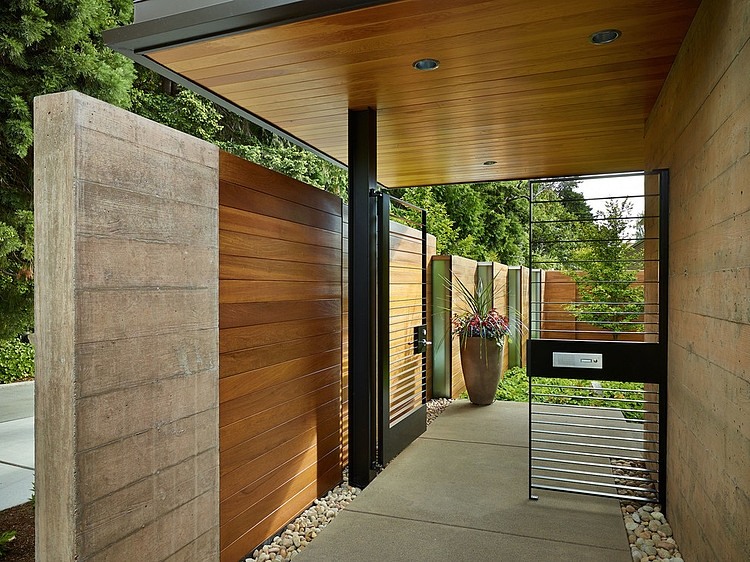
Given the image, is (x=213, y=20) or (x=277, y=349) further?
(x=277, y=349)

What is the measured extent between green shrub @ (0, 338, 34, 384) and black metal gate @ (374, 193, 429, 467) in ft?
16.8

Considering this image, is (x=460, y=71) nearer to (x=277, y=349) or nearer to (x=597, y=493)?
(x=277, y=349)

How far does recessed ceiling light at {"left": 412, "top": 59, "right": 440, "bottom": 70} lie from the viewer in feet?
9.82

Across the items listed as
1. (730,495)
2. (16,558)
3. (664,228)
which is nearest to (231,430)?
(16,558)

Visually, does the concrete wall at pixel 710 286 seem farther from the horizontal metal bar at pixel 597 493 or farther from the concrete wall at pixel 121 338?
the concrete wall at pixel 121 338

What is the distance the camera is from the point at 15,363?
23.6 feet

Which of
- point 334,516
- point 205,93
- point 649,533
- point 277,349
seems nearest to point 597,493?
point 649,533

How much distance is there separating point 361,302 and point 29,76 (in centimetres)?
361

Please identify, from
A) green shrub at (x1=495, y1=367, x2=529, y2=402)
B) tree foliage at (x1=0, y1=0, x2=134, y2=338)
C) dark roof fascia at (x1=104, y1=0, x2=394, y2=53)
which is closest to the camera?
dark roof fascia at (x1=104, y1=0, x2=394, y2=53)

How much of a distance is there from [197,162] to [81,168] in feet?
2.10

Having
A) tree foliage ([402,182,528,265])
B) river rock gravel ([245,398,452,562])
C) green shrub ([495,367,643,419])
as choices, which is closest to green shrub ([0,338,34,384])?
river rock gravel ([245,398,452,562])

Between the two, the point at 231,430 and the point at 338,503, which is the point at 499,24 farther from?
the point at 338,503

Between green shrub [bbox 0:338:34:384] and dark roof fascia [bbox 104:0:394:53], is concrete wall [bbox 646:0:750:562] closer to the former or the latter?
dark roof fascia [bbox 104:0:394:53]

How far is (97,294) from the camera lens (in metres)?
1.88
